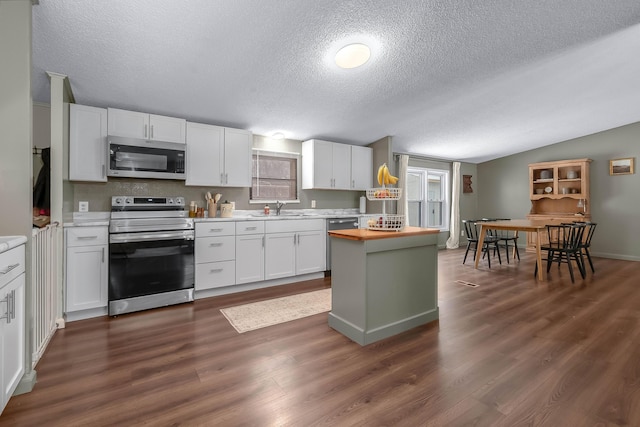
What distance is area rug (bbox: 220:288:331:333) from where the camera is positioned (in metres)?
2.77

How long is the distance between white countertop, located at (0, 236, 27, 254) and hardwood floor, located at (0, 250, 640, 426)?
874 mm

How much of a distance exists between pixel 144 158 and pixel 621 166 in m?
8.23

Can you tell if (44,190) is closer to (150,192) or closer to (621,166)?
(150,192)

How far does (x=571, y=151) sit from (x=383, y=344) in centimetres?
691

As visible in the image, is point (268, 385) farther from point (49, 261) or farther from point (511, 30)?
point (511, 30)

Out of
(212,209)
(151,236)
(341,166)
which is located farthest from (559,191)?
(151,236)

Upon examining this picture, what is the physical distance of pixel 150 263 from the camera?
3.04 meters

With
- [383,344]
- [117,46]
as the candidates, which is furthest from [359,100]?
[383,344]

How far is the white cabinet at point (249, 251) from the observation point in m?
3.66

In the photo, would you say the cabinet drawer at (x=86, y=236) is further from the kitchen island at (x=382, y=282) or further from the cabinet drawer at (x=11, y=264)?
the kitchen island at (x=382, y=282)

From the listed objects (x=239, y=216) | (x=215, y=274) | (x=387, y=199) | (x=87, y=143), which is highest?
(x=87, y=143)

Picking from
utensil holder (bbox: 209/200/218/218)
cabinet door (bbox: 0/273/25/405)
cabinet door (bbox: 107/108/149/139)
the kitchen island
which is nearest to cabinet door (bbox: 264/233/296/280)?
utensil holder (bbox: 209/200/218/218)

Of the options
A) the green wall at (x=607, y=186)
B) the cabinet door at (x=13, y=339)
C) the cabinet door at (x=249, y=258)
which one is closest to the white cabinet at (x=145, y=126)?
the cabinet door at (x=249, y=258)

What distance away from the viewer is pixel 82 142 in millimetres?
3053
